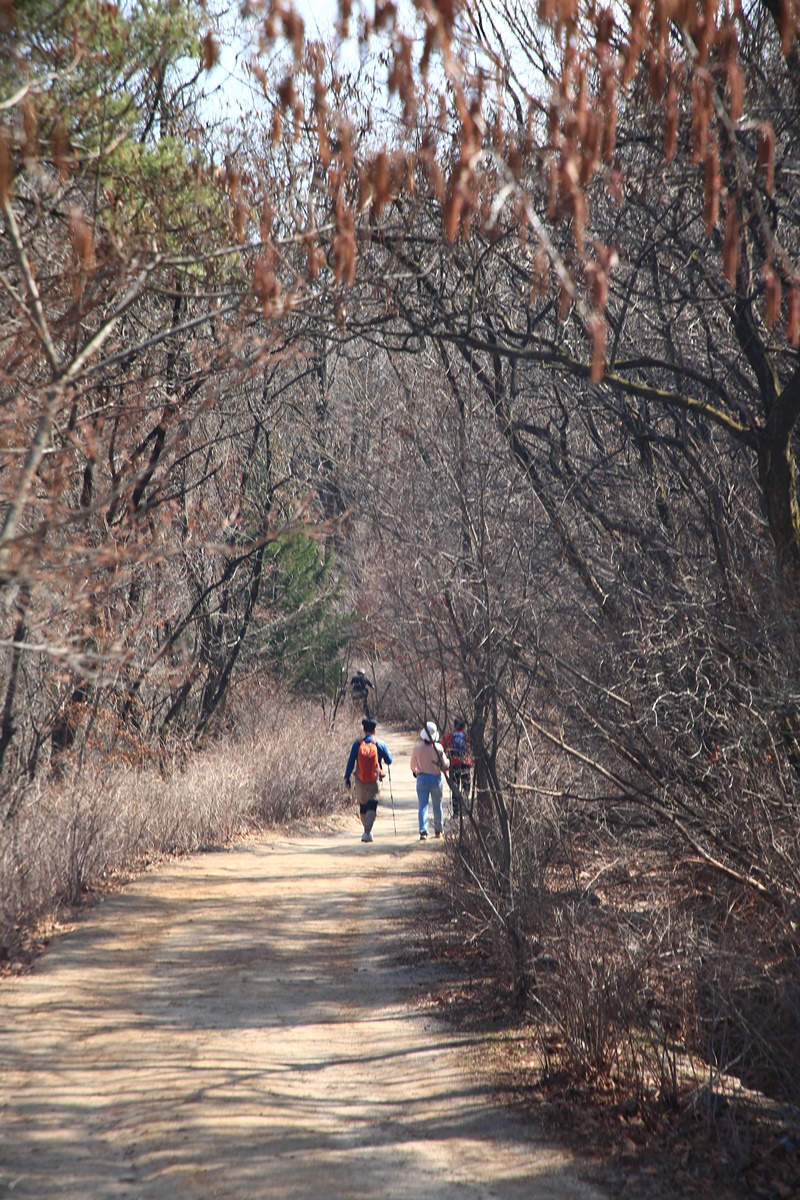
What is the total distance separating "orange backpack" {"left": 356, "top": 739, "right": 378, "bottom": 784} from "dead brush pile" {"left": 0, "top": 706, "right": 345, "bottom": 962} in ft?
5.58

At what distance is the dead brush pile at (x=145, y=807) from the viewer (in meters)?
9.38

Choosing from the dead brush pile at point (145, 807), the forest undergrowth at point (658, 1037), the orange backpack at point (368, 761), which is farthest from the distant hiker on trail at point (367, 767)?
the forest undergrowth at point (658, 1037)

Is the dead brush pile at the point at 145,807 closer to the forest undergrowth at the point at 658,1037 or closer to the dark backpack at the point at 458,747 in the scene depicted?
the dark backpack at the point at 458,747

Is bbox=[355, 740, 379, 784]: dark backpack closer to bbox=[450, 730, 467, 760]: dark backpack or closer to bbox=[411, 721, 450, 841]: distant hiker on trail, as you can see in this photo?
bbox=[411, 721, 450, 841]: distant hiker on trail

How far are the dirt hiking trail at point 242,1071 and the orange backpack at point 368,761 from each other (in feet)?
13.9

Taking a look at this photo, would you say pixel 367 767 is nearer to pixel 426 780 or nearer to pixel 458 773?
pixel 426 780

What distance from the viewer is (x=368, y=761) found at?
15.3 metres

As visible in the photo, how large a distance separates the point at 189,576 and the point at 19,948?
7954 mm

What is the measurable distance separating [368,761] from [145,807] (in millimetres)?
3535

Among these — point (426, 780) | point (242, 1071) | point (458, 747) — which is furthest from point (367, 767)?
point (242, 1071)

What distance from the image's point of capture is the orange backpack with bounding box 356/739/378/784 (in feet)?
50.1

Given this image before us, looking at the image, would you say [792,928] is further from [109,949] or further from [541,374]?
[541,374]

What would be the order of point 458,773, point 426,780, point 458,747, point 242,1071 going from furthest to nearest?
point 426,780 → point 458,747 → point 458,773 → point 242,1071

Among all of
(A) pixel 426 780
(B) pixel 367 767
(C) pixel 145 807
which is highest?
(B) pixel 367 767
